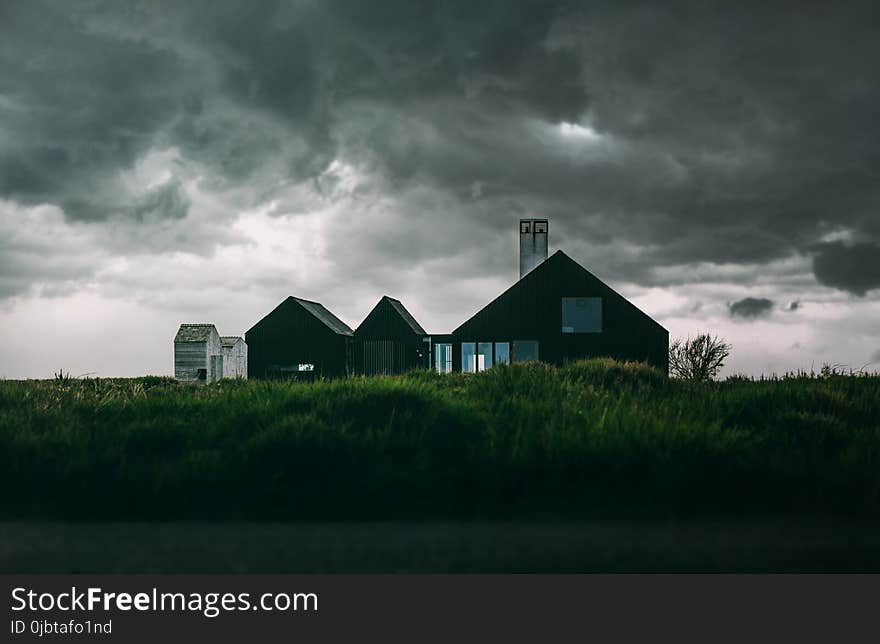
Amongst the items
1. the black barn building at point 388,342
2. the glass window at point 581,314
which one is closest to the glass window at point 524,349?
the glass window at point 581,314

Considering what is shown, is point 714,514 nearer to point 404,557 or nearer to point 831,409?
point 404,557

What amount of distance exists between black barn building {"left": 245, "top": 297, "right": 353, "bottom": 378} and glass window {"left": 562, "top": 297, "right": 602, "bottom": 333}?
46.0ft

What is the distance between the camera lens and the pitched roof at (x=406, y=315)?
125 ft

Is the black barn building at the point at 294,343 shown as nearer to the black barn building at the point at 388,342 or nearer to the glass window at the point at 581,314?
the black barn building at the point at 388,342

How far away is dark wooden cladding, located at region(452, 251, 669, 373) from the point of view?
3138 centimetres

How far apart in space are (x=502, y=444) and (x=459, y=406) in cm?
108

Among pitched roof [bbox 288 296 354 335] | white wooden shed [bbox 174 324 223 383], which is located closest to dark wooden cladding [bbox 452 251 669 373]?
pitched roof [bbox 288 296 354 335]

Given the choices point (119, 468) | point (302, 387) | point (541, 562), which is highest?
point (302, 387)

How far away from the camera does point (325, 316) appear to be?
44.1 m

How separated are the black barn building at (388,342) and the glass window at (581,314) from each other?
8.63 m

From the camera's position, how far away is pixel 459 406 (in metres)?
7.31

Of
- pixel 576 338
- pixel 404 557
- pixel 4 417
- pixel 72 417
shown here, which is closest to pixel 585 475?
pixel 404 557

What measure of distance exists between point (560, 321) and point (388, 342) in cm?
1012

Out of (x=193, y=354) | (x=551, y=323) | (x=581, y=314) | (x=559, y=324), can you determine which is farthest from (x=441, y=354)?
(x=193, y=354)
